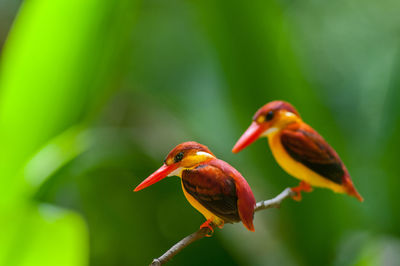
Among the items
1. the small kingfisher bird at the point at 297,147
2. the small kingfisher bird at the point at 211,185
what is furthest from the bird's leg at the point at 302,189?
the small kingfisher bird at the point at 211,185

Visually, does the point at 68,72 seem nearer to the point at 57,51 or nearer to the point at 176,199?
the point at 57,51

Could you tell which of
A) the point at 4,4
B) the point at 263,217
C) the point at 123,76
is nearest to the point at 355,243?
the point at 263,217

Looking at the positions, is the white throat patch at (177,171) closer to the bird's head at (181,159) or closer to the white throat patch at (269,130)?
the bird's head at (181,159)

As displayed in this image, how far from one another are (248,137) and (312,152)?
3.7 inches

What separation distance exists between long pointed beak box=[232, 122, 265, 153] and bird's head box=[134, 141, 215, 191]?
7 cm

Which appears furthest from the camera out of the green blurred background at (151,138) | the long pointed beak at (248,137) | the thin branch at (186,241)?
the green blurred background at (151,138)

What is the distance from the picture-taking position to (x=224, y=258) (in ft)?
3.73

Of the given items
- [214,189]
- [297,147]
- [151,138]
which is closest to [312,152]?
[297,147]

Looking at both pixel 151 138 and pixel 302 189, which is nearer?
pixel 302 189

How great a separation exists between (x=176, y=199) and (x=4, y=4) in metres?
1.28

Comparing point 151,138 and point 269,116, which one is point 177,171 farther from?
point 151,138

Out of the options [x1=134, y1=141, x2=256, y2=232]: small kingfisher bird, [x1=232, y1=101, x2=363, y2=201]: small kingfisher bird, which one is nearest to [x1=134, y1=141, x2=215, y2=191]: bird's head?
[x1=134, y1=141, x2=256, y2=232]: small kingfisher bird

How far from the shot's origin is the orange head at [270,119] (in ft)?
1.71

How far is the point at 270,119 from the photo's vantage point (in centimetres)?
54
